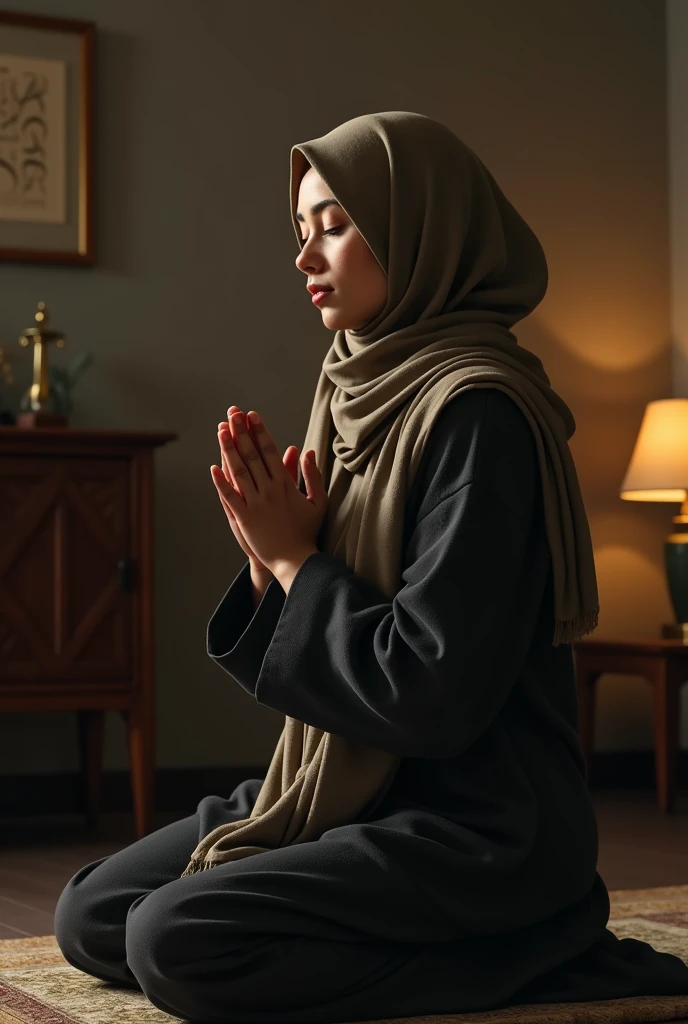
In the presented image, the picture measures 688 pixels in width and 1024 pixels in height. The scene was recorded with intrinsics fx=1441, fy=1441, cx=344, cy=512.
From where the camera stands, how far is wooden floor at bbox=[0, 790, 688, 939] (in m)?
2.97

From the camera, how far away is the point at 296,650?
1.70 meters

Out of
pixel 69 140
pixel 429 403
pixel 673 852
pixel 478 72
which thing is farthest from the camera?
pixel 478 72

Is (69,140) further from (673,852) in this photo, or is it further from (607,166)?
(673,852)

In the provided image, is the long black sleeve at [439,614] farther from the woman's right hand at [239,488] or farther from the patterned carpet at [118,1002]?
the patterned carpet at [118,1002]

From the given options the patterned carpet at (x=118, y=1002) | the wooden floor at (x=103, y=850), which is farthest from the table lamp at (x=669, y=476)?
the patterned carpet at (x=118, y=1002)

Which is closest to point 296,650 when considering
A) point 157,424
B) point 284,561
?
point 284,561

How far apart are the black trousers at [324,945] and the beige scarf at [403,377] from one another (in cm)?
8

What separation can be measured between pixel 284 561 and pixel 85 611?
2.07 metres

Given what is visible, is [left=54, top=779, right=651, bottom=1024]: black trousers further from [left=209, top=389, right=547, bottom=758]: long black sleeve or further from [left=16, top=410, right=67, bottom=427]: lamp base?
[left=16, top=410, right=67, bottom=427]: lamp base

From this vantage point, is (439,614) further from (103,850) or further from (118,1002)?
(103,850)

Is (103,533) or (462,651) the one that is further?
(103,533)

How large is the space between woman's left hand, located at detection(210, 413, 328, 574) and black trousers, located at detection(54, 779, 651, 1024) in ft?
1.15

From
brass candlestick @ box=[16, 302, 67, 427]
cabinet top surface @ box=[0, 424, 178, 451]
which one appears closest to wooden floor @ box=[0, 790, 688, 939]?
cabinet top surface @ box=[0, 424, 178, 451]

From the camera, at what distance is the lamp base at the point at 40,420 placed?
12.8 feet
